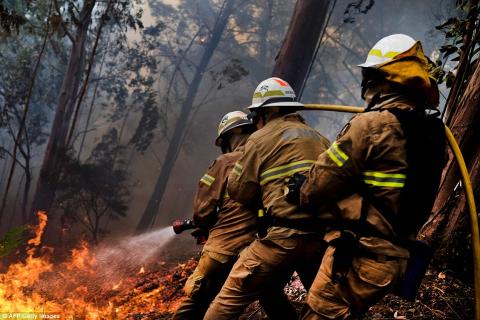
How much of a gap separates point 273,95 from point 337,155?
1201mm

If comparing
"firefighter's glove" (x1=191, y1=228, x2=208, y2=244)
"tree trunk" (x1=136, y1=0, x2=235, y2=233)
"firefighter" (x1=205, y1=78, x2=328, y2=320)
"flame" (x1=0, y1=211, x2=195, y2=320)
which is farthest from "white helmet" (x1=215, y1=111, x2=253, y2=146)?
"tree trunk" (x1=136, y1=0, x2=235, y2=233)

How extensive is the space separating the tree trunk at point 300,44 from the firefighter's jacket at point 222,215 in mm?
3586

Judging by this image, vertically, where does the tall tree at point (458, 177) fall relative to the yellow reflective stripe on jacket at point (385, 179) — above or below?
below

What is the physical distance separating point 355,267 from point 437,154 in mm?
762

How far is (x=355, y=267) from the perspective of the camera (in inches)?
88.0

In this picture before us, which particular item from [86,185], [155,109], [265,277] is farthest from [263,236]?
[155,109]

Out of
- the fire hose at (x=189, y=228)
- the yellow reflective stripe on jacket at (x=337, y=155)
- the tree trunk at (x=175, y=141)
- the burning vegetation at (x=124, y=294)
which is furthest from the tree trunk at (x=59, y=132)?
the yellow reflective stripe on jacket at (x=337, y=155)

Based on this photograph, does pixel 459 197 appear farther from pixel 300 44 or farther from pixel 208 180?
pixel 300 44

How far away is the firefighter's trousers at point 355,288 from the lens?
220 centimetres

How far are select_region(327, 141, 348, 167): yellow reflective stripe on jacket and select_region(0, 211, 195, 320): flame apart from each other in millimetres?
3645

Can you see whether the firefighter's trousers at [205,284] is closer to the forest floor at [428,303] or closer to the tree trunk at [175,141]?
the forest floor at [428,303]

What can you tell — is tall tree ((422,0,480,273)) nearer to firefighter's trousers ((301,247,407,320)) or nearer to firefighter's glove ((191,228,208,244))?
firefighter's trousers ((301,247,407,320))

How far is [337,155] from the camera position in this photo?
230 cm

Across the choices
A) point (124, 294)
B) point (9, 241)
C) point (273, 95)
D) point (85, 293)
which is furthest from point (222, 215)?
point (85, 293)
